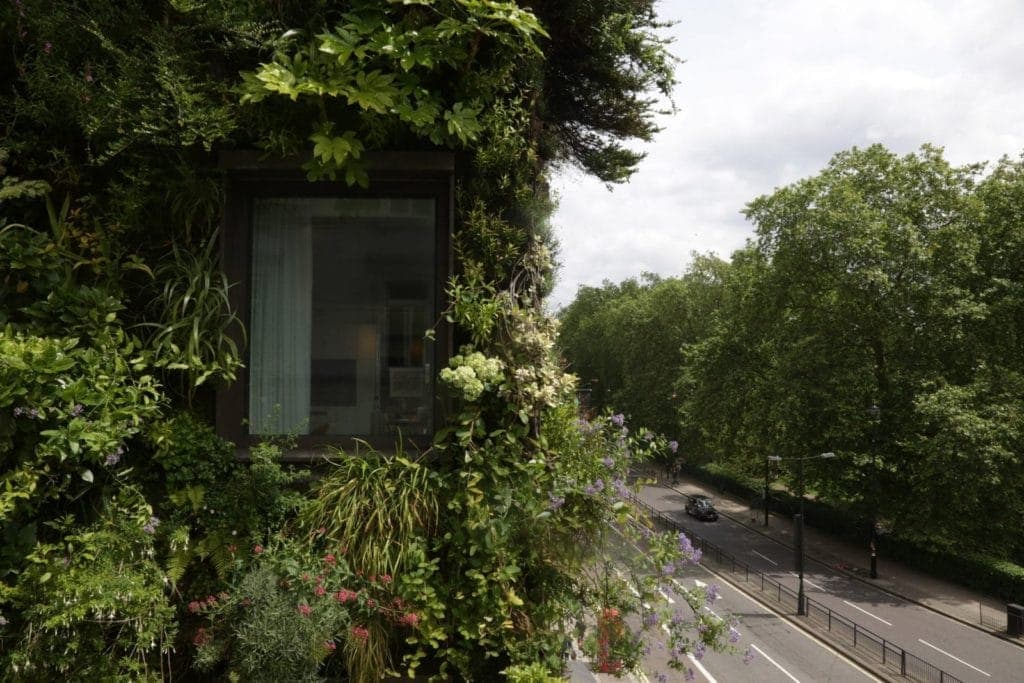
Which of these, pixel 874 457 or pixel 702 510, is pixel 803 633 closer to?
pixel 874 457

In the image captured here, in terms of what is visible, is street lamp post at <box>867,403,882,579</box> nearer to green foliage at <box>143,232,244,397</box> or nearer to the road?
the road

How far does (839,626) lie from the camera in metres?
20.3

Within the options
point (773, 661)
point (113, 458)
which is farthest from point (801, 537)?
point (113, 458)

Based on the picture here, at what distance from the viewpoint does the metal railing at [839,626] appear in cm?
1644

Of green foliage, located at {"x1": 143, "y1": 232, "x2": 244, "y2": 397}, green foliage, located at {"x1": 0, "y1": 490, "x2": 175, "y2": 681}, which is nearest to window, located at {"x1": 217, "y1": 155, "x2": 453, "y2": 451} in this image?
green foliage, located at {"x1": 143, "y1": 232, "x2": 244, "y2": 397}

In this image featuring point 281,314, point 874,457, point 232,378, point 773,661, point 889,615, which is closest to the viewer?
point 232,378

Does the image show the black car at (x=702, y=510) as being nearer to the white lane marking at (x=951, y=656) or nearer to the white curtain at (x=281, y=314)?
the white lane marking at (x=951, y=656)

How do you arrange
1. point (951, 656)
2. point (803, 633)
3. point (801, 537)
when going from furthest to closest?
point (801, 537), point (803, 633), point (951, 656)

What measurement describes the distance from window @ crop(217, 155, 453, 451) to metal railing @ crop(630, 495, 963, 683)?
9123 millimetres

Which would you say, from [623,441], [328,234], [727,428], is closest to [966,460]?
[727,428]

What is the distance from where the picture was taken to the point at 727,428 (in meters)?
31.0

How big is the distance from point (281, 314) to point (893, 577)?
28.5 metres

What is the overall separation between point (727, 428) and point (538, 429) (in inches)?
1134

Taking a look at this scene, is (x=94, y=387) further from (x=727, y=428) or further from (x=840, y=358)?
(x=727, y=428)
